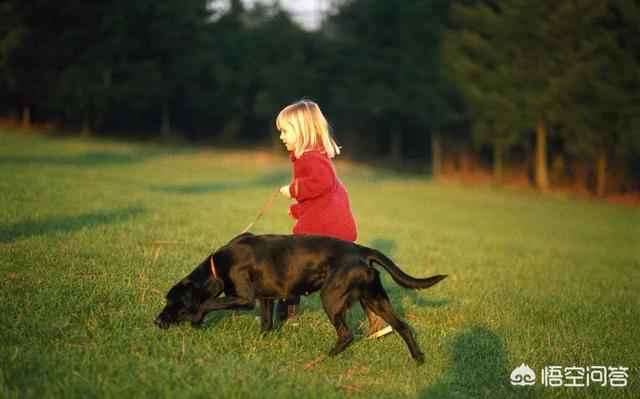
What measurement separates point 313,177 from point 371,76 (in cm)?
Answer: 3607

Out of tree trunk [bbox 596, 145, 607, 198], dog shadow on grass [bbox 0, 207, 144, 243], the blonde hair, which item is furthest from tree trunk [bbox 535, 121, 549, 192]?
the blonde hair

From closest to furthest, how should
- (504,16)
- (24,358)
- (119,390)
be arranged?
(119,390)
(24,358)
(504,16)

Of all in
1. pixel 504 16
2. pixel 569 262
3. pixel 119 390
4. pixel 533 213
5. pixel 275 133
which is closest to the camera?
pixel 119 390

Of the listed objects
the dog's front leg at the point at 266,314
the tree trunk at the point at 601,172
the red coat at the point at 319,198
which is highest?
the red coat at the point at 319,198

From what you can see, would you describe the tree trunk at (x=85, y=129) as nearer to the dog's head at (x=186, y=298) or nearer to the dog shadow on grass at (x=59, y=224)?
the dog shadow on grass at (x=59, y=224)

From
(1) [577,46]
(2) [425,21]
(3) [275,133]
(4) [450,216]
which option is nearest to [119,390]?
(4) [450,216]

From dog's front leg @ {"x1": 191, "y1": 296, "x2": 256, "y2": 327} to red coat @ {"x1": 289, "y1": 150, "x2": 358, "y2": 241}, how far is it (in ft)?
→ 3.17

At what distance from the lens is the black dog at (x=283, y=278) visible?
448 centimetres

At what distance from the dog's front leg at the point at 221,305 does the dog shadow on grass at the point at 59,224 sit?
10.1 ft

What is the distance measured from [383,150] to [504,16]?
1781cm

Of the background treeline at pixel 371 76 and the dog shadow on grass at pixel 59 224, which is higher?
the background treeline at pixel 371 76

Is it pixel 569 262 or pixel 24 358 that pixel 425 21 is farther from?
pixel 24 358

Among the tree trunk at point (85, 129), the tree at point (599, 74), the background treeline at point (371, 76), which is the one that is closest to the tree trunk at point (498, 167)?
the background treeline at point (371, 76)

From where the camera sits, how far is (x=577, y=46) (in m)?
25.9
